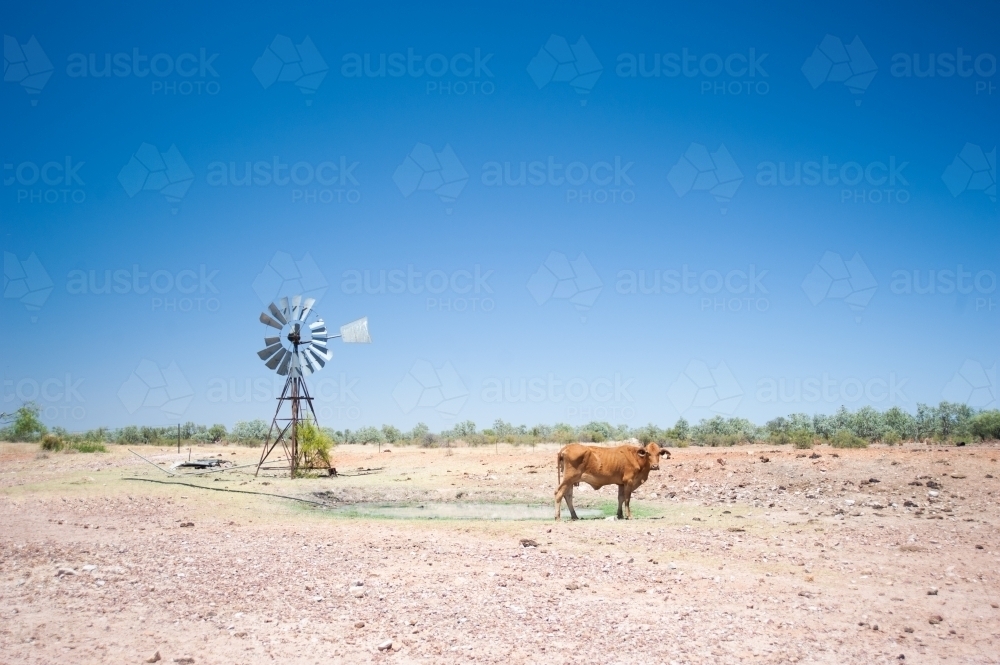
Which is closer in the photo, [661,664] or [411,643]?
[661,664]

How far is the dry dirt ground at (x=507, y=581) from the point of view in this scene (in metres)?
7.39

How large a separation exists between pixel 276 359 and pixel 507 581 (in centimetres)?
2239

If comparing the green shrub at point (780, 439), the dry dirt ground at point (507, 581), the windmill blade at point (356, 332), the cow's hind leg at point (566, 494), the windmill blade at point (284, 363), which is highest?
the windmill blade at point (356, 332)

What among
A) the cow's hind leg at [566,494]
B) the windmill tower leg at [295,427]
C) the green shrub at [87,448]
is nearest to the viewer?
the cow's hind leg at [566,494]

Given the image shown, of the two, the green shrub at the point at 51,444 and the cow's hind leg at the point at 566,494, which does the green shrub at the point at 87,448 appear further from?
the cow's hind leg at the point at 566,494

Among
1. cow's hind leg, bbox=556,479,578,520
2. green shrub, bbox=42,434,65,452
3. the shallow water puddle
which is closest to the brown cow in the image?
cow's hind leg, bbox=556,479,578,520

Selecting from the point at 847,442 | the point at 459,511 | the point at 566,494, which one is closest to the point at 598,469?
the point at 566,494

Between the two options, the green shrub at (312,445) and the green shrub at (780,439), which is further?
the green shrub at (780,439)

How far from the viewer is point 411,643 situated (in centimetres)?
752

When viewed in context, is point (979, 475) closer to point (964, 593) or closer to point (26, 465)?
point (964, 593)

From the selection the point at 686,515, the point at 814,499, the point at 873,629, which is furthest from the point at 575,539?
the point at 814,499

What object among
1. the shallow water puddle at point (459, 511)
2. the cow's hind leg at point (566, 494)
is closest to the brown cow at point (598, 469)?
the cow's hind leg at point (566, 494)

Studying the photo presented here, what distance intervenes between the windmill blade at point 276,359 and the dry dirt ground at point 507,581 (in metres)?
10.7

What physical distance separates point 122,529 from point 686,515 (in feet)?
43.8
